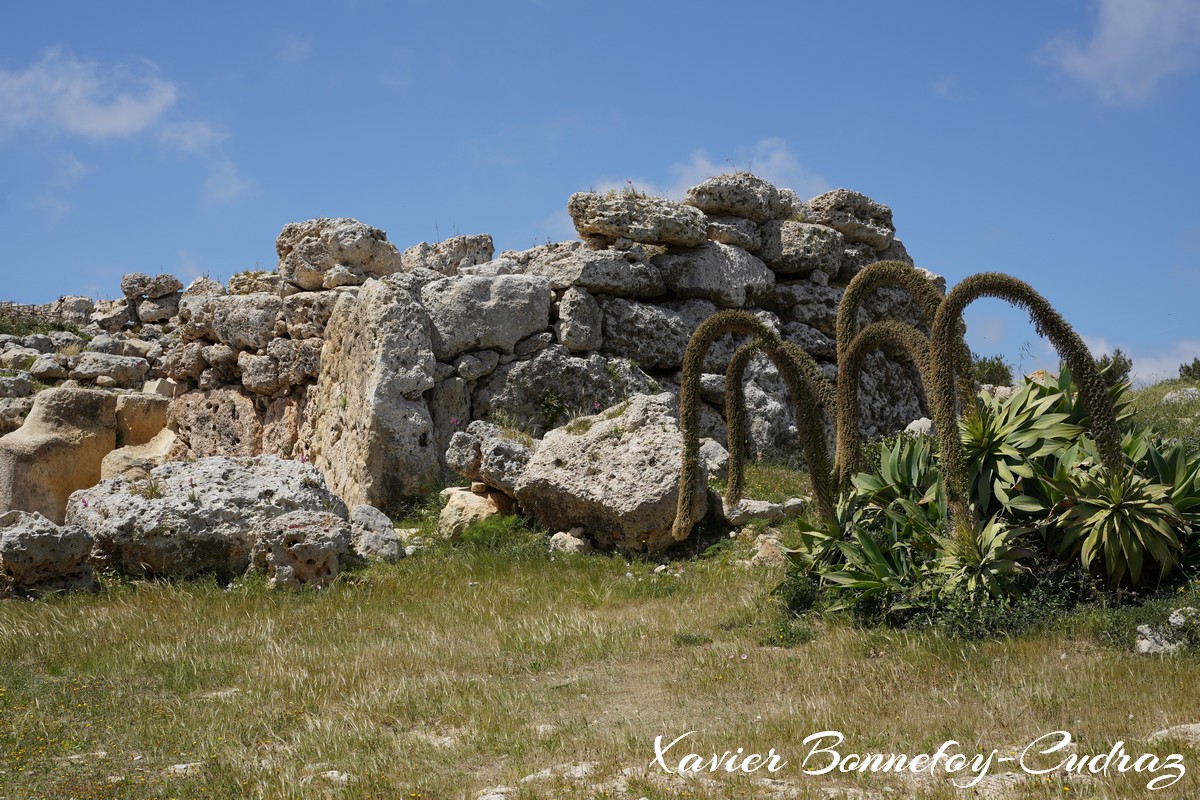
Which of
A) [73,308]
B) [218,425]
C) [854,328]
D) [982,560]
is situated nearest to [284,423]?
[218,425]

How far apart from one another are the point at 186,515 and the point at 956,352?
9.17 meters

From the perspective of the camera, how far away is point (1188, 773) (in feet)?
20.3

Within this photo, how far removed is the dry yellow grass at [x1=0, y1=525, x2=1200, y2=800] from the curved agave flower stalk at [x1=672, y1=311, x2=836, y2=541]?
1553 millimetres

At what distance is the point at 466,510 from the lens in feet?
47.5

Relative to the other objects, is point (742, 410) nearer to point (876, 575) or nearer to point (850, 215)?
point (876, 575)

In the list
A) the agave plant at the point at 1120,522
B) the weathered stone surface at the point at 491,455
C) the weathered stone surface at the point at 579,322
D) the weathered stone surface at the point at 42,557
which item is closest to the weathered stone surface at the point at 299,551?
the weathered stone surface at the point at 42,557

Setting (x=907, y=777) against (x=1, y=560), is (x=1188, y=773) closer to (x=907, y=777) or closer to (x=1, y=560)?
(x=907, y=777)

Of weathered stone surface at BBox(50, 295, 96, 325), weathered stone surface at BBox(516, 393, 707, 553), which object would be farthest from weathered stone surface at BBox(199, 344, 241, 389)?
weathered stone surface at BBox(50, 295, 96, 325)

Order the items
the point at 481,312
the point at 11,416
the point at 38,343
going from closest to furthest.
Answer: the point at 481,312 < the point at 11,416 < the point at 38,343

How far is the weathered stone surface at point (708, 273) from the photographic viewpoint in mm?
18344

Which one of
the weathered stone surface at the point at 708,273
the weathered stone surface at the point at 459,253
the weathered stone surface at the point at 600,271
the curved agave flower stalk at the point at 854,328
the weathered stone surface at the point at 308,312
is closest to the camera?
the curved agave flower stalk at the point at 854,328

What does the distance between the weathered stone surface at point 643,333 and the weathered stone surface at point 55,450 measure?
912 centimetres

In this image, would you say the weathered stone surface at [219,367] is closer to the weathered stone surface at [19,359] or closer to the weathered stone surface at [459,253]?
the weathered stone surface at [459,253]

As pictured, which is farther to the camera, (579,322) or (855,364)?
(579,322)
